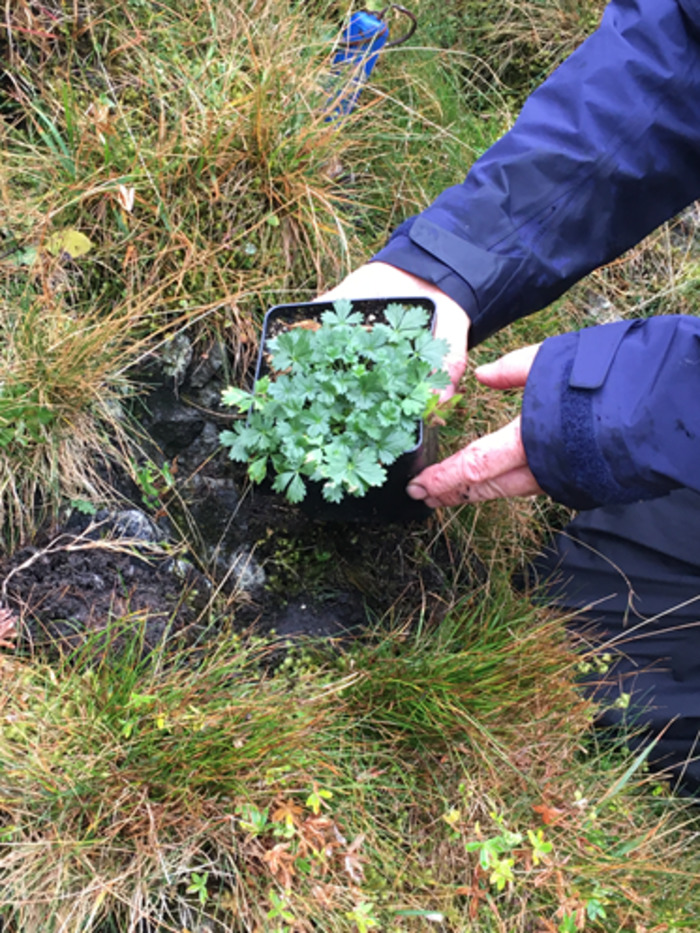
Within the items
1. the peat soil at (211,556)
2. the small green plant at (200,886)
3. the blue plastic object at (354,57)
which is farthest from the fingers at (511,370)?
the small green plant at (200,886)

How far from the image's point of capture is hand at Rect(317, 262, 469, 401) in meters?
2.03

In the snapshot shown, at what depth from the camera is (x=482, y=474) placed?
75.5 inches

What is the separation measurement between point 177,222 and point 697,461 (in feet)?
5.60

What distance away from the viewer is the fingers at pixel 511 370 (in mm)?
1980

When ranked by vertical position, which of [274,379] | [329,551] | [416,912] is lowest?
[416,912]

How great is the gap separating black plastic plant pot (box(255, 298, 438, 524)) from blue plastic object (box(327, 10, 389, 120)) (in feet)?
3.13

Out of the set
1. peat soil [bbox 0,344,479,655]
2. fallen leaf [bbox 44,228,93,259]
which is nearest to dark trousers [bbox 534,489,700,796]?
peat soil [bbox 0,344,479,655]

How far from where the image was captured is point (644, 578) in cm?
252

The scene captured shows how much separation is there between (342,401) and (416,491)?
12.9 inches

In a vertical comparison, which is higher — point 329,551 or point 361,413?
point 361,413

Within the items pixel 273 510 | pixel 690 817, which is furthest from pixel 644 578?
pixel 273 510

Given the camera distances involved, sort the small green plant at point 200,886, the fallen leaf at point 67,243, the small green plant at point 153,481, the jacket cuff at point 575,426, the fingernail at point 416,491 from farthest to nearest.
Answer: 1. the fallen leaf at point 67,243
2. the small green plant at point 153,481
3. the fingernail at point 416,491
4. the jacket cuff at point 575,426
5. the small green plant at point 200,886

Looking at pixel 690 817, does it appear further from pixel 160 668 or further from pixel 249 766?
pixel 160 668

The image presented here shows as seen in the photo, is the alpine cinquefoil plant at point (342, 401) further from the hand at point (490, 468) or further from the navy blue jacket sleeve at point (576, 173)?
the navy blue jacket sleeve at point (576, 173)
